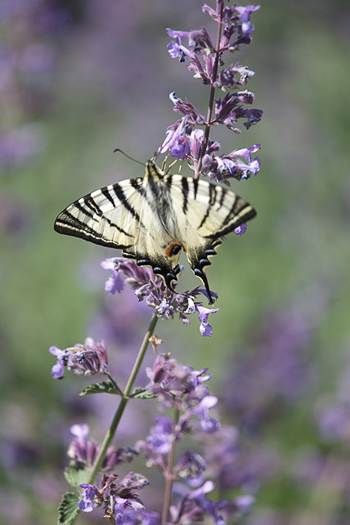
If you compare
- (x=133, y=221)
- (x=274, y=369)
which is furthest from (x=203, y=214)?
(x=274, y=369)

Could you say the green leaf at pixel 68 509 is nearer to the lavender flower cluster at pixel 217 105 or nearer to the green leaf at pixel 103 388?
the green leaf at pixel 103 388

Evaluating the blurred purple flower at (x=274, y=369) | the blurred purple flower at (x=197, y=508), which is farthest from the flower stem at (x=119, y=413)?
the blurred purple flower at (x=274, y=369)

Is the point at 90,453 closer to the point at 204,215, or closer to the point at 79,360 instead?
the point at 79,360

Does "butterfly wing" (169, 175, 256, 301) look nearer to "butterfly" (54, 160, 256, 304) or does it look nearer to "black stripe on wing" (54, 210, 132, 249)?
"butterfly" (54, 160, 256, 304)

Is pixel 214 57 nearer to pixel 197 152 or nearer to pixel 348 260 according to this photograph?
pixel 197 152

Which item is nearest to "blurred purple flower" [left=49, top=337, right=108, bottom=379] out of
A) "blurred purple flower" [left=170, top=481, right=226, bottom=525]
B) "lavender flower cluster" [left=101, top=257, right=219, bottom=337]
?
"lavender flower cluster" [left=101, top=257, right=219, bottom=337]

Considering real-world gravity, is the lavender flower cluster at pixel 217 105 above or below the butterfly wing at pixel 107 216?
above
